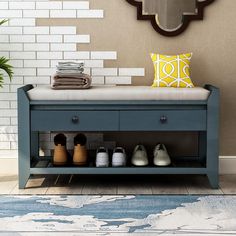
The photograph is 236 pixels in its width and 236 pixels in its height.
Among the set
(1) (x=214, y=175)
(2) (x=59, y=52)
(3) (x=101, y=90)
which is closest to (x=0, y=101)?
(2) (x=59, y=52)

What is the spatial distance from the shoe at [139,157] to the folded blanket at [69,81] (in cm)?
66

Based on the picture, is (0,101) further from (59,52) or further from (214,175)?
(214,175)

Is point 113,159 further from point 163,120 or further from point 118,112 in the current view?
point 163,120

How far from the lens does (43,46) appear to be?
18.1 ft

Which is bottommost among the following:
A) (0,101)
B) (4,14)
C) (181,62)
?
(0,101)

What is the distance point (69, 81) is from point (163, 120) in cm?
77

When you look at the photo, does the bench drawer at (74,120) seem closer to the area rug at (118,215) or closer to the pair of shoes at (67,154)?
the pair of shoes at (67,154)

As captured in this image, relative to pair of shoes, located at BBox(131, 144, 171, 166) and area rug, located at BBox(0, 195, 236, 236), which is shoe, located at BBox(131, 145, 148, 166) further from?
area rug, located at BBox(0, 195, 236, 236)

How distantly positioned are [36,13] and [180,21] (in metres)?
1.18

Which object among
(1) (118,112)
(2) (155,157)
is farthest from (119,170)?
(1) (118,112)

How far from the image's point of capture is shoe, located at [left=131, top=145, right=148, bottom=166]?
516 cm

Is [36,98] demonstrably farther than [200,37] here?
No

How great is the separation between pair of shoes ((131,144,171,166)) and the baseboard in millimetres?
631

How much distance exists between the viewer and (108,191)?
502 cm
